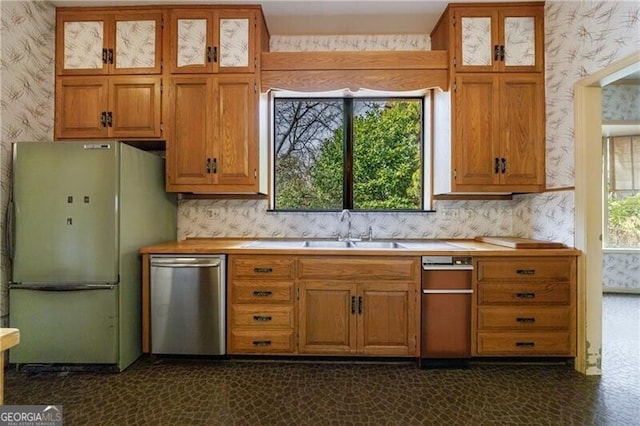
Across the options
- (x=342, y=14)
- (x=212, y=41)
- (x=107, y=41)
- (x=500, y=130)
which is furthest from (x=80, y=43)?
(x=500, y=130)

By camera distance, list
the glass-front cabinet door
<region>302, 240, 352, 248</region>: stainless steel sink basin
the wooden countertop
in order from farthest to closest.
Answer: <region>302, 240, 352, 248</region>: stainless steel sink basin, the glass-front cabinet door, the wooden countertop

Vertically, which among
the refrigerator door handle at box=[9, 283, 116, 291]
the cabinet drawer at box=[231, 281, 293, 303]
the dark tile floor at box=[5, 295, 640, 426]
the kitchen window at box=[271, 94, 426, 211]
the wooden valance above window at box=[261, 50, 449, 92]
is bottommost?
the dark tile floor at box=[5, 295, 640, 426]

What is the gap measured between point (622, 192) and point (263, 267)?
207 inches

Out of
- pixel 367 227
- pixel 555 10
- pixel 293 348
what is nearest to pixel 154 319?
pixel 293 348

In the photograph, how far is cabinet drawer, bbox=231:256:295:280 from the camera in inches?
91.4

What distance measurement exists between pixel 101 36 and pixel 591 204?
13.2ft

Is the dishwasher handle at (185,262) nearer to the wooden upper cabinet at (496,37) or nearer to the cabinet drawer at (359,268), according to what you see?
the cabinet drawer at (359,268)

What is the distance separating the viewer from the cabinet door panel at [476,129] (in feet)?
8.34

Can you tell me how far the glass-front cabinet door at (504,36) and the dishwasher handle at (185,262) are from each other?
248 centimetres

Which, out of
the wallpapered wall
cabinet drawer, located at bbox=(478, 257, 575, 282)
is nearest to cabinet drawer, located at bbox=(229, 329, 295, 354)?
the wallpapered wall

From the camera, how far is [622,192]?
446 cm

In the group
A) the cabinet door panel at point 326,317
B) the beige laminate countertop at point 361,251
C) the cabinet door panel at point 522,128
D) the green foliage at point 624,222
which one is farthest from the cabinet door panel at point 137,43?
the green foliage at point 624,222

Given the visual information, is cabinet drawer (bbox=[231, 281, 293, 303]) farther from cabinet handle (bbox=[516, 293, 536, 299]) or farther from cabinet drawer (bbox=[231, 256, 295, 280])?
cabinet handle (bbox=[516, 293, 536, 299])

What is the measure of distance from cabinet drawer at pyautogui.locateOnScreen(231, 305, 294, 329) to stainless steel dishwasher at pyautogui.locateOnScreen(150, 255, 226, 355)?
14 centimetres
